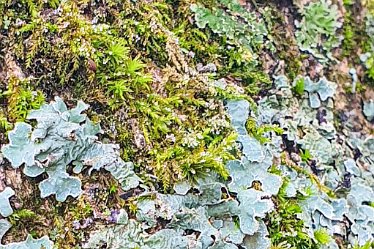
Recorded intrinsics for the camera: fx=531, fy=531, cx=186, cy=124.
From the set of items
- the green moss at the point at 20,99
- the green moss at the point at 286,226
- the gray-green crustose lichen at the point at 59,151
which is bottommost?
the green moss at the point at 286,226

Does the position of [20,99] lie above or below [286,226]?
above

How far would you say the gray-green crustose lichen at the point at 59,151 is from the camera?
191 cm

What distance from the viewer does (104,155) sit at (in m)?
1.95

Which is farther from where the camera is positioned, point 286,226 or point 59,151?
point 286,226

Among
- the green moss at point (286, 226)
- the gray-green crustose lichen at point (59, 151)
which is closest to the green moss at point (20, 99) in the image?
the gray-green crustose lichen at point (59, 151)

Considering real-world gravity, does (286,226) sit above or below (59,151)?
below

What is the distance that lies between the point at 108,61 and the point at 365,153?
1.39 metres

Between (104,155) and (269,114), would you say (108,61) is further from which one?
(269,114)

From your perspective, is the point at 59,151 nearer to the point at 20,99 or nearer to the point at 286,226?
the point at 20,99

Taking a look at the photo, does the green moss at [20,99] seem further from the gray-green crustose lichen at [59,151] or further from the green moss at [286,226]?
the green moss at [286,226]

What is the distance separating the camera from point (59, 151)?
76.0 inches

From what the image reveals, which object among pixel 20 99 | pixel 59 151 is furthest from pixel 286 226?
pixel 20 99

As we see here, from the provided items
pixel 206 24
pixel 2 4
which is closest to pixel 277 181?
pixel 206 24

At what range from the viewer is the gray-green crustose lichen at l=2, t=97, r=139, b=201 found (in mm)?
1908
